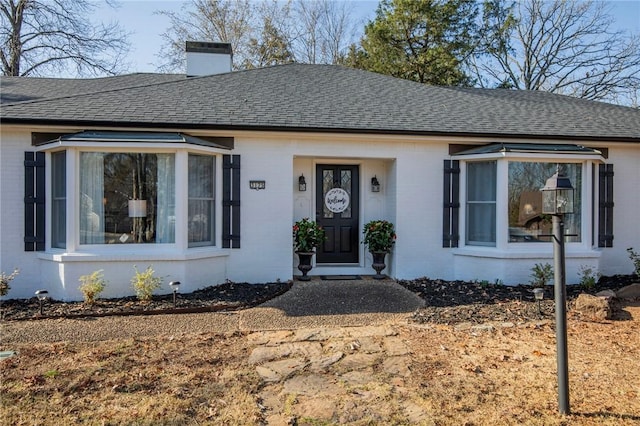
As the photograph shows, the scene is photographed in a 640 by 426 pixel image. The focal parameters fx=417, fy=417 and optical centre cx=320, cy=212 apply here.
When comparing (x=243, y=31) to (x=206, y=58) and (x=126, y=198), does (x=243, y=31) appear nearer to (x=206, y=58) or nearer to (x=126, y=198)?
(x=206, y=58)

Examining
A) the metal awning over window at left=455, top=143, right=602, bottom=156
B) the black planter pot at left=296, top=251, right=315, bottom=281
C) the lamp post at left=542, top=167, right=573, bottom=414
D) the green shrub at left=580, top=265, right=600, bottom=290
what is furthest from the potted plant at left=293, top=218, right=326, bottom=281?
the green shrub at left=580, top=265, right=600, bottom=290

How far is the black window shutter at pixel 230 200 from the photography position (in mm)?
7449

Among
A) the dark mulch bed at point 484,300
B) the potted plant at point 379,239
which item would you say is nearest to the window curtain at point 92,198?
the potted plant at point 379,239

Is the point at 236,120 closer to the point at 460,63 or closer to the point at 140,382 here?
the point at 140,382

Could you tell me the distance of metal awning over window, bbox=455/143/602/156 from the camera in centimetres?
757

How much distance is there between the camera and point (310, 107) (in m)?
8.20

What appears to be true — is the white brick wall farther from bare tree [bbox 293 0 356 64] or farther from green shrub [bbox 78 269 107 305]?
bare tree [bbox 293 0 356 64]

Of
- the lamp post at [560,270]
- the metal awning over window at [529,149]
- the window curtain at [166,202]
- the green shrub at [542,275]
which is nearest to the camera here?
the lamp post at [560,270]

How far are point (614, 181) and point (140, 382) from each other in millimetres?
9163

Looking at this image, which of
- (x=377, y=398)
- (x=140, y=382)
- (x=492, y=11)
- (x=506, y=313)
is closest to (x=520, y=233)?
(x=506, y=313)

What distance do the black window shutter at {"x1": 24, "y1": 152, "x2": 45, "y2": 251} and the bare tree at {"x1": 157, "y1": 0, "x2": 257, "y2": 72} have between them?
51.8 ft

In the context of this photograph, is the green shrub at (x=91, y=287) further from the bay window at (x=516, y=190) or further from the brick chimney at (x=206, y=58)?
the bay window at (x=516, y=190)

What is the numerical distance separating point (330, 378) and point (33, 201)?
19.5ft

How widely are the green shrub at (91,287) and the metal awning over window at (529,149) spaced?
263 inches
